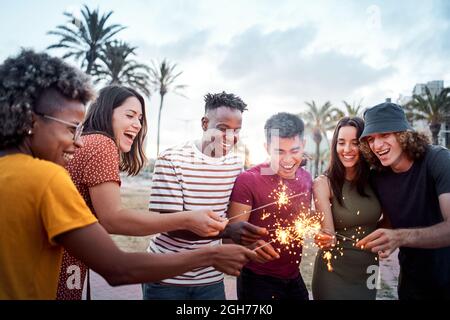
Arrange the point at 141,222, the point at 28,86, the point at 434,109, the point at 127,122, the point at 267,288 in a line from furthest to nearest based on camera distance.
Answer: the point at 434,109 → the point at 267,288 → the point at 127,122 → the point at 141,222 → the point at 28,86

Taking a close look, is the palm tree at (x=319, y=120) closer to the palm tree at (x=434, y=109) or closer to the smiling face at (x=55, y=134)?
the palm tree at (x=434, y=109)

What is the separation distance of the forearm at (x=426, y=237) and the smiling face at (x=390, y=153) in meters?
0.79

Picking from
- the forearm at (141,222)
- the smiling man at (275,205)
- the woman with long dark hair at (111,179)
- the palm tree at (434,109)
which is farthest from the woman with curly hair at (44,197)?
the palm tree at (434,109)

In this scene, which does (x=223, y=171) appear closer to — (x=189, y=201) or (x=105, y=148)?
(x=189, y=201)

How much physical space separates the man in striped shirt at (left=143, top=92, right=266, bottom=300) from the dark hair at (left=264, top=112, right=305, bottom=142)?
1.23 feet

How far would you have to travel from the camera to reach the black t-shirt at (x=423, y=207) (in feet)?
12.0

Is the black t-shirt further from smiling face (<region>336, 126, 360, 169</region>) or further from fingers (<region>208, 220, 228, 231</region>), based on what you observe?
fingers (<region>208, 220, 228, 231</region>)

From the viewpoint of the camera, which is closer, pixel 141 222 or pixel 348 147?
pixel 141 222

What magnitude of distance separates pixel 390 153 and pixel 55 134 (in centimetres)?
327

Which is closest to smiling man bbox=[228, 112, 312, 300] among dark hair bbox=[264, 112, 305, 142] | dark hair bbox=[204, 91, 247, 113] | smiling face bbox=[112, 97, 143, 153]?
dark hair bbox=[264, 112, 305, 142]

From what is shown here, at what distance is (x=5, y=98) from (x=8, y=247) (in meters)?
0.79

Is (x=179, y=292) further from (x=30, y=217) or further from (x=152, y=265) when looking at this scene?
(x=30, y=217)

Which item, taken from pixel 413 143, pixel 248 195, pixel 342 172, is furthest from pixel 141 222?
pixel 413 143

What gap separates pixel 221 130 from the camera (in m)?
3.96
